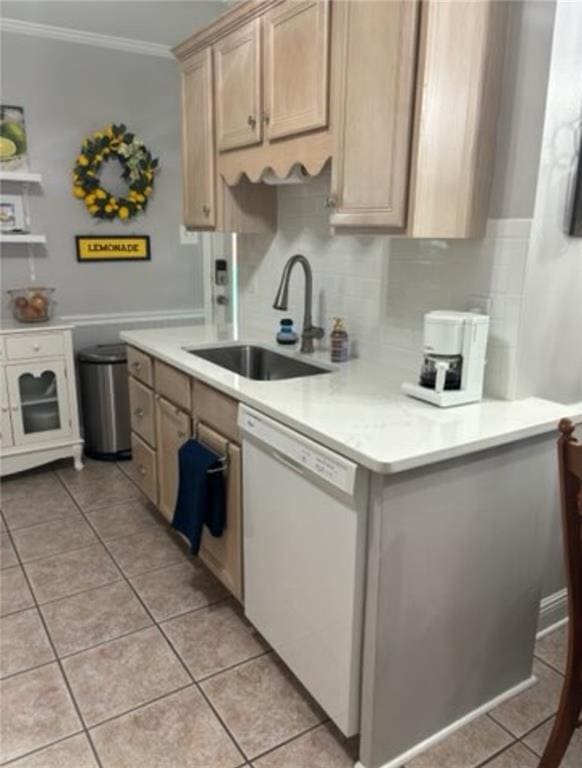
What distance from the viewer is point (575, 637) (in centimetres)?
136

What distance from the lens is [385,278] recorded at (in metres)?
2.23

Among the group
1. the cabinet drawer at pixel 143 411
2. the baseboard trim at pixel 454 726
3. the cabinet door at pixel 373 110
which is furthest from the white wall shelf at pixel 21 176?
the baseboard trim at pixel 454 726

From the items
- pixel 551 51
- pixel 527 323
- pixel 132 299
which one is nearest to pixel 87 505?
pixel 132 299

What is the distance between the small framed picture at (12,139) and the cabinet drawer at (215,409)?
2.17 metres

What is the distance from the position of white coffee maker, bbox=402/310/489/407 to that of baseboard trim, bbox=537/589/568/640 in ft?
3.04

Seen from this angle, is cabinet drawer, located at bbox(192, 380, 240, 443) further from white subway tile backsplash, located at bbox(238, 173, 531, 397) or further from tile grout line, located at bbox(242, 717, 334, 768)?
tile grout line, located at bbox(242, 717, 334, 768)

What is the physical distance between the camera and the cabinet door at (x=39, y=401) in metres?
3.28

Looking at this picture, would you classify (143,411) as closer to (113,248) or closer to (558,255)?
(113,248)

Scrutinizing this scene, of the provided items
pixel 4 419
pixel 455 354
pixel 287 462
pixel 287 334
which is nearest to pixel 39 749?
pixel 287 462

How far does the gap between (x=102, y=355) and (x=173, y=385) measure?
137 cm

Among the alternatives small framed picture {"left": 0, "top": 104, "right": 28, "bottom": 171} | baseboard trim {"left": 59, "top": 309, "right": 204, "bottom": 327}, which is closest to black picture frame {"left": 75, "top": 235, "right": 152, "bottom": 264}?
baseboard trim {"left": 59, "top": 309, "right": 204, "bottom": 327}

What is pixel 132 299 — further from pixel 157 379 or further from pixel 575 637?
pixel 575 637

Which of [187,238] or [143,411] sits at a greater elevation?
[187,238]

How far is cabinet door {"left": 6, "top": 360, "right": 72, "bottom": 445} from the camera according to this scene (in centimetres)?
328
